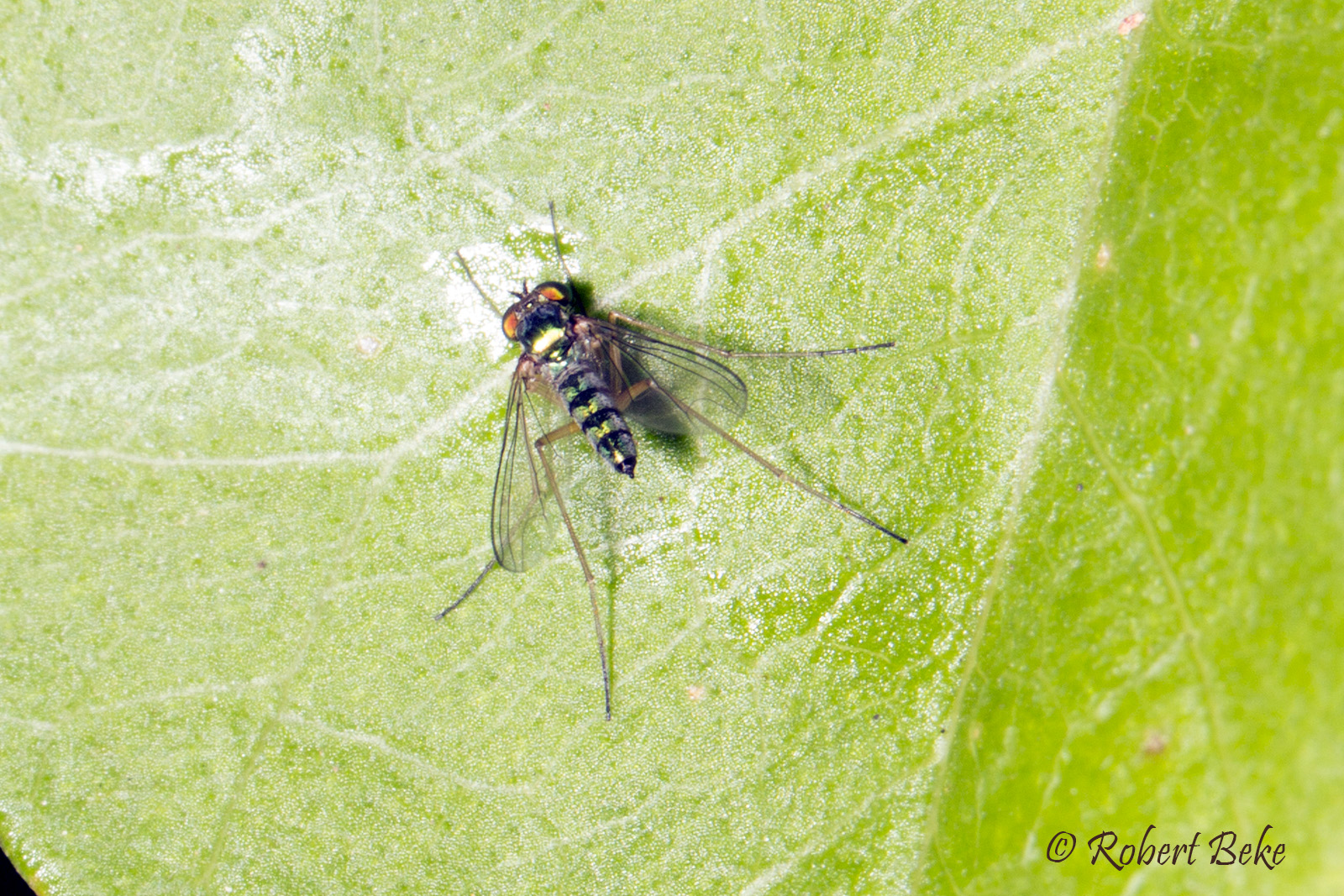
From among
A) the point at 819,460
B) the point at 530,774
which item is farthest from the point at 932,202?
the point at 530,774

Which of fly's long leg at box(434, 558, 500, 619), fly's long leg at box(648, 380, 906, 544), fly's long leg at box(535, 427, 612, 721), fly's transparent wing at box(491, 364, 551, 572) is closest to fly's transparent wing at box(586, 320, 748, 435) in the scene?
fly's long leg at box(648, 380, 906, 544)

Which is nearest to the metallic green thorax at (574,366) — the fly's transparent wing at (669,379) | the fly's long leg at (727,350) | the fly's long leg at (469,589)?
the fly's transparent wing at (669,379)

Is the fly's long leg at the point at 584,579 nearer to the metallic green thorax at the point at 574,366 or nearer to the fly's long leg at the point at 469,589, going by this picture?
the fly's long leg at the point at 469,589

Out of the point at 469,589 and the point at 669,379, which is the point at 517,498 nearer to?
the point at 469,589

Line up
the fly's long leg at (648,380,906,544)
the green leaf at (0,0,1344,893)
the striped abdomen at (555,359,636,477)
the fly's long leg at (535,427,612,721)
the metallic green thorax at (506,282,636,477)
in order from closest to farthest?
1. the green leaf at (0,0,1344,893)
2. the fly's long leg at (648,380,906,544)
3. the fly's long leg at (535,427,612,721)
4. the metallic green thorax at (506,282,636,477)
5. the striped abdomen at (555,359,636,477)

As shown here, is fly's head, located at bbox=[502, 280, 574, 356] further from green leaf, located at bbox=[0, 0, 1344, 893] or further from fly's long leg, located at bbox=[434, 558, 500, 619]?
fly's long leg, located at bbox=[434, 558, 500, 619]

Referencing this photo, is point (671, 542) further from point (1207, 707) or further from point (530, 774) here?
point (1207, 707)

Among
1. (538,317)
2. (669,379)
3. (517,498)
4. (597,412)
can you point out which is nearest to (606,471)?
(597,412)

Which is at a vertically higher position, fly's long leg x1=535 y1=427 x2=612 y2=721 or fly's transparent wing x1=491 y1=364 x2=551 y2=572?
fly's transparent wing x1=491 y1=364 x2=551 y2=572
